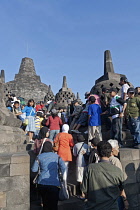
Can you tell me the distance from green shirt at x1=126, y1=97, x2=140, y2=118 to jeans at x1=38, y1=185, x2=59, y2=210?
2793mm

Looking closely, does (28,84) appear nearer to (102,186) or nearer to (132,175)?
(132,175)

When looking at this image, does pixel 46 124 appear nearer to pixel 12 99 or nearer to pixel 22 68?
pixel 12 99

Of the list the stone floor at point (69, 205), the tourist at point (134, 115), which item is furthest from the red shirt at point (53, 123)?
the stone floor at point (69, 205)

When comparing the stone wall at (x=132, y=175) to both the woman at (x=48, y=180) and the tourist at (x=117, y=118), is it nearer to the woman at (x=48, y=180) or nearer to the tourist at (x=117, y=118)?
the tourist at (x=117, y=118)

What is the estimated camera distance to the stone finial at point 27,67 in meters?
47.4

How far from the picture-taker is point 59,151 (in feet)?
14.4

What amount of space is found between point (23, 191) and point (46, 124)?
115 inches

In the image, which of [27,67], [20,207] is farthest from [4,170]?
[27,67]

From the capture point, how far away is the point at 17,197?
11.0 ft

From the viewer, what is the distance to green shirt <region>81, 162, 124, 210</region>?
2.34 meters

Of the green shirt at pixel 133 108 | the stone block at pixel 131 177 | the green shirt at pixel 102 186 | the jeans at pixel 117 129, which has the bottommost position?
the stone block at pixel 131 177

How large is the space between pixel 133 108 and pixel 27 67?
46016mm

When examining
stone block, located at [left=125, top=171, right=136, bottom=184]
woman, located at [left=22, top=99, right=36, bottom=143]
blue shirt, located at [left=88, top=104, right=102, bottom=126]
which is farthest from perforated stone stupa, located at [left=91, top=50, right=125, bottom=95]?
stone block, located at [left=125, top=171, right=136, bottom=184]

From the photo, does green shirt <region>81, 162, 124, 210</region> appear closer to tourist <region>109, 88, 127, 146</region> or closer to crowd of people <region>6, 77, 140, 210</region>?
crowd of people <region>6, 77, 140, 210</region>
